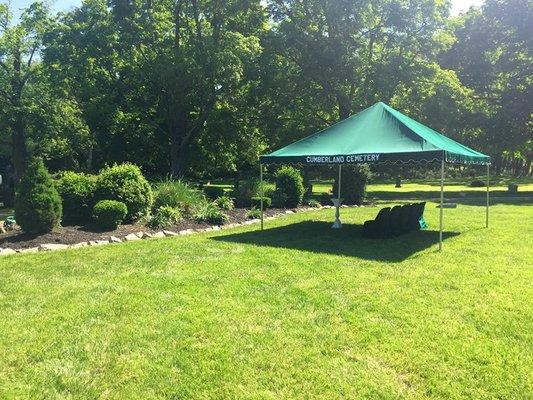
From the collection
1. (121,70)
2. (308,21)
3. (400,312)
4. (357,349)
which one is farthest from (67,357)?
(308,21)

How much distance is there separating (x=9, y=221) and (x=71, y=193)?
148 cm

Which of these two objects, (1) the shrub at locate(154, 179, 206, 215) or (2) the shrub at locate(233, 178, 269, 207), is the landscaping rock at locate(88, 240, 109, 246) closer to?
(1) the shrub at locate(154, 179, 206, 215)

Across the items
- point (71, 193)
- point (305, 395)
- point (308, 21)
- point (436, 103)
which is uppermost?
point (308, 21)

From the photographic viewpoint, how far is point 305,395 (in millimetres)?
3461

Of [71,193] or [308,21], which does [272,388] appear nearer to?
[71,193]

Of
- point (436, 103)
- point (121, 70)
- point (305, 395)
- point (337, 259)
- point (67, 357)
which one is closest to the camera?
point (305, 395)

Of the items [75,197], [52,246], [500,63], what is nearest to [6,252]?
[52,246]

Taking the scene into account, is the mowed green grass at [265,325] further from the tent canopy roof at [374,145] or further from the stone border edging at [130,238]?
the tent canopy roof at [374,145]

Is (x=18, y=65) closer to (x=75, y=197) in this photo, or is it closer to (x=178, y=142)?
(x=178, y=142)

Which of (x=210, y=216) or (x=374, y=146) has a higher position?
(x=374, y=146)

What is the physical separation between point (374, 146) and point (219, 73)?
39.6 feet

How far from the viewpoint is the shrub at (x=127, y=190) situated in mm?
11570

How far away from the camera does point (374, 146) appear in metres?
10.6

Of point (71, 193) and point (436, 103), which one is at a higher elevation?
point (436, 103)
